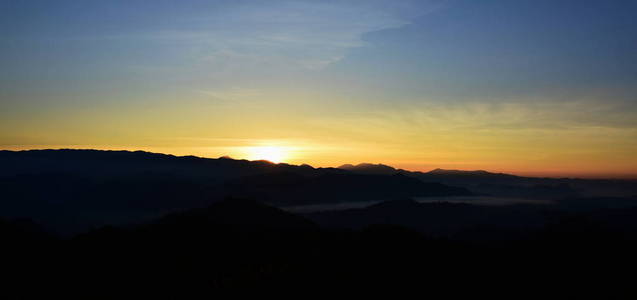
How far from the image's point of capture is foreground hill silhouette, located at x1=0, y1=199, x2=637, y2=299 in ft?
183

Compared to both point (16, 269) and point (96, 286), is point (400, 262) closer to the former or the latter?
point (96, 286)

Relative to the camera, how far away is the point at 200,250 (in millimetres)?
94688

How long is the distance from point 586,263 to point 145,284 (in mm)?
86688

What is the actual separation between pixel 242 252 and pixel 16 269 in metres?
35.6

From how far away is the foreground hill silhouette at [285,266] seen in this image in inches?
2192

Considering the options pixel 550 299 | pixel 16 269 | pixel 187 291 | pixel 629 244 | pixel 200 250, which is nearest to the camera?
pixel 187 291

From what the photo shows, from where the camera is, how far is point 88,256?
3418 inches

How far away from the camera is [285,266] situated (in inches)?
2440

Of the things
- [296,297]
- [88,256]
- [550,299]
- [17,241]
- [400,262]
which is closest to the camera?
[296,297]

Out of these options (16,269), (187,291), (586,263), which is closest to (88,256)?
(16,269)

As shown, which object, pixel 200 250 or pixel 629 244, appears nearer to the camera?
pixel 200 250

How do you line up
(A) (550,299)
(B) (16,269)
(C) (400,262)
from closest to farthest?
(A) (550,299), (C) (400,262), (B) (16,269)

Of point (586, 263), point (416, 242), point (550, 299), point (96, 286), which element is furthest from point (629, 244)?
point (96, 286)

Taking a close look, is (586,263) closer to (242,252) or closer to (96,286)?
(242,252)
